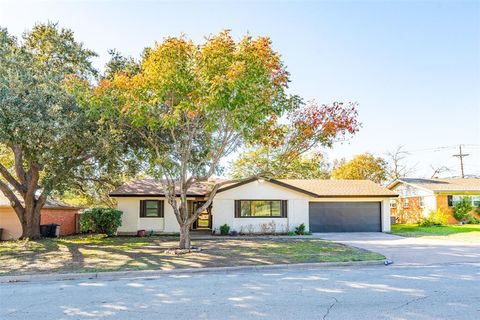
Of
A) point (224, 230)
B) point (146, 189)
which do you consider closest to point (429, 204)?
point (224, 230)

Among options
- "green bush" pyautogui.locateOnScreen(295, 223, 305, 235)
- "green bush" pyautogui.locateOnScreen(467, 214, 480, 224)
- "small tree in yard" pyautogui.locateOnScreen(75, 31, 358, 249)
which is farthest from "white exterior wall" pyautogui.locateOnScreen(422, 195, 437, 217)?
"small tree in yard" pyautogui.locateOnScreen(75, 31, 358, 249)

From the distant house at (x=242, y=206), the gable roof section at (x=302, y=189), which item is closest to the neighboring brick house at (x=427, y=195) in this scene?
the gable roof section at (x=302, y=189)

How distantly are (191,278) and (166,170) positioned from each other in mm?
5596

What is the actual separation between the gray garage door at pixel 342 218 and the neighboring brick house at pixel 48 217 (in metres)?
15.6

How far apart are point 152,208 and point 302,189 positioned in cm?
911

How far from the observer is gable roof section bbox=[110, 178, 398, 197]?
882 inches

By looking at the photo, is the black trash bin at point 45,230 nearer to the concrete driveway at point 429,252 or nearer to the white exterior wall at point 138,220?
the white exterior wall at point 138,220

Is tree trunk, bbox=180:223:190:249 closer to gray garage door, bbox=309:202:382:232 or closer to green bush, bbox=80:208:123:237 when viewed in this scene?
green bush, bbox=80:208:123:237

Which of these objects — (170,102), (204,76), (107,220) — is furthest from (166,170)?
(107,220)

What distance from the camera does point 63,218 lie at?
79.5 feet

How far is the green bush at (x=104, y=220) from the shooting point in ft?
68.9

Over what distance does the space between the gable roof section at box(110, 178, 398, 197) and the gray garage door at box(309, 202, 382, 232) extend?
0.77 metres

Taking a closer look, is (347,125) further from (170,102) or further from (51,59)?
(51,59)

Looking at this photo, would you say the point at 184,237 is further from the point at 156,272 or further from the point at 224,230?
the point at 224,230
